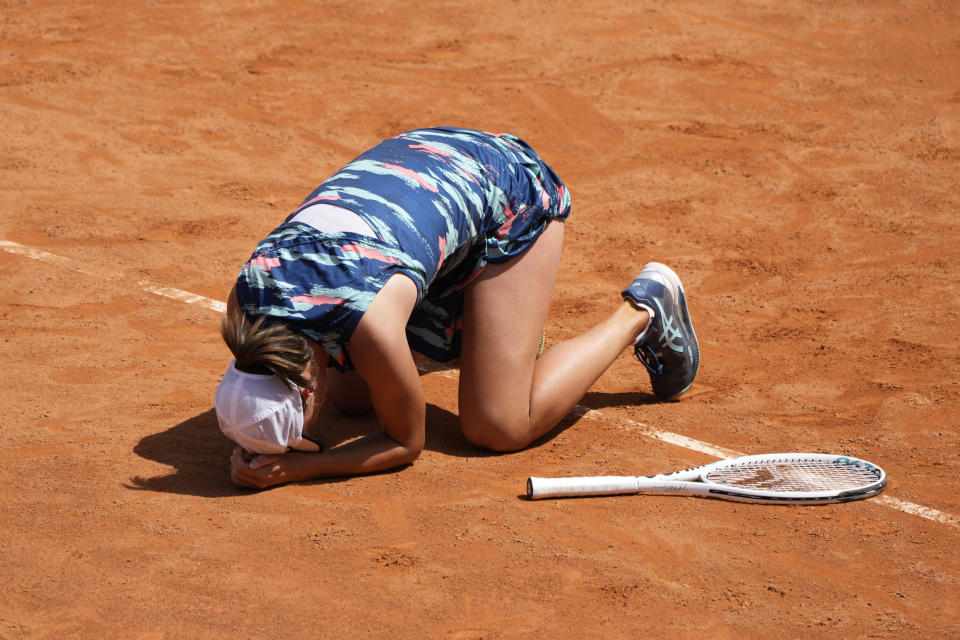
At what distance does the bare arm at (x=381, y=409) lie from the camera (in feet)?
10.8

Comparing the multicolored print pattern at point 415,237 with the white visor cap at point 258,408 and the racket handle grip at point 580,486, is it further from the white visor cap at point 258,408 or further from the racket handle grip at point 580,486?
the racket handle grip at point 580,486

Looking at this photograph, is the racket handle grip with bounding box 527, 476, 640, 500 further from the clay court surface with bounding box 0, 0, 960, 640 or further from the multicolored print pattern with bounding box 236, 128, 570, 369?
the multicolored print pattern with bounding box 236, 128, 570, 369

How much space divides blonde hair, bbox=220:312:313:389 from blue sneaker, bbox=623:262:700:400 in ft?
5.30

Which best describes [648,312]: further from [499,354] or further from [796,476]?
[796,476]

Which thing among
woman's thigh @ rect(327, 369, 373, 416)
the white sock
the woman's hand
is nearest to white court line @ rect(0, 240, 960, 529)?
the white sock

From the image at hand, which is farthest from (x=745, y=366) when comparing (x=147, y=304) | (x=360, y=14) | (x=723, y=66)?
(x=360, y=14)

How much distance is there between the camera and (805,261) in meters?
5.89

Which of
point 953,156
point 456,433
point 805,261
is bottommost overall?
point 456,433

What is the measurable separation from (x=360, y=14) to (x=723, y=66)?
346 centimetres

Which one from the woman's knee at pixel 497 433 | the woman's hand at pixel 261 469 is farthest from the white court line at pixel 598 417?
the woman's hand at pixel 261 469

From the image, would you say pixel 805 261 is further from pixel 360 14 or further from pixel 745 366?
pixel 360 14

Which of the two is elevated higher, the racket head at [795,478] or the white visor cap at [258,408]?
the white visor cap at [258,408]

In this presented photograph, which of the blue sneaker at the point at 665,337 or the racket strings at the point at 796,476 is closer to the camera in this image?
the racket strings at the point at 796,476

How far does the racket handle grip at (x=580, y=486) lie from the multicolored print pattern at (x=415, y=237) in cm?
78
